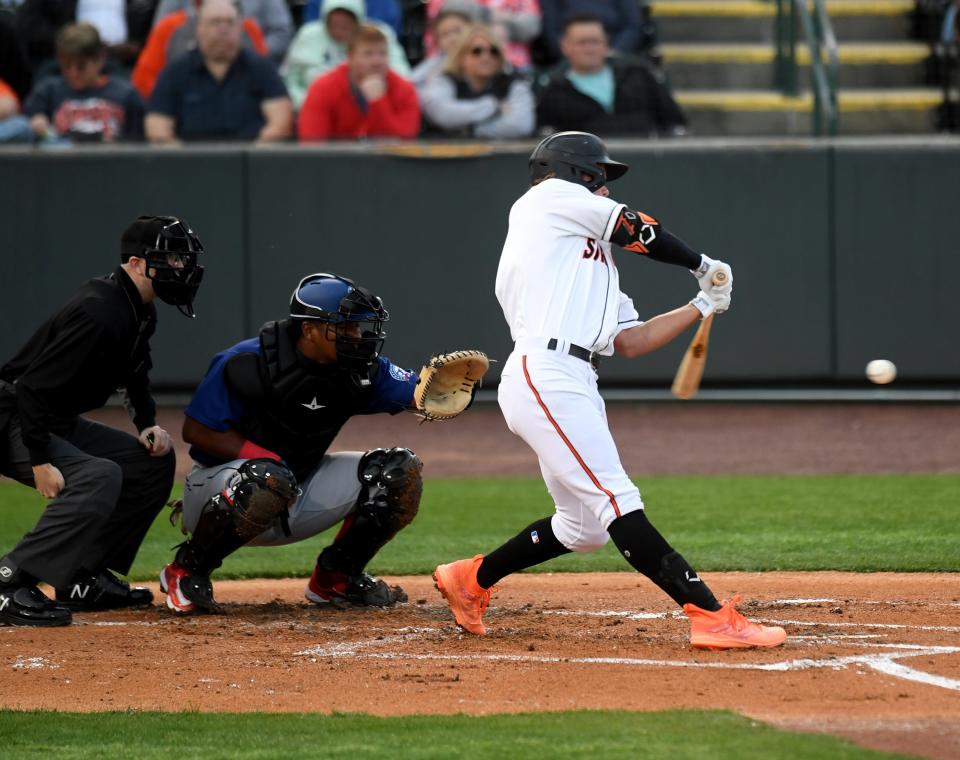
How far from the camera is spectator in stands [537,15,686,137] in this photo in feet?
37.6

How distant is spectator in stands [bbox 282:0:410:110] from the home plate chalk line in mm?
7328

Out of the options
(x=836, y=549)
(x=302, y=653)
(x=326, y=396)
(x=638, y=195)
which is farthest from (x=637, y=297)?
(x=302, y=653)

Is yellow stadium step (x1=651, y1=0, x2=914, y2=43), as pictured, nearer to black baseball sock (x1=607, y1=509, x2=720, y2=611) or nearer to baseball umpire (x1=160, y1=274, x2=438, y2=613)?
baseball umpire (x1=160, y1=274, x2=438, y2=613)

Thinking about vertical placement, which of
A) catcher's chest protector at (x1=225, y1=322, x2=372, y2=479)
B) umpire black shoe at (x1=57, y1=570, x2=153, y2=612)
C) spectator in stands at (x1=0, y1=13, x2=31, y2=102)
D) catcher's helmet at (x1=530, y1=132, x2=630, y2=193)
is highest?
spectator in stands at (x1=0, y1=13, x2=31, y2=102)

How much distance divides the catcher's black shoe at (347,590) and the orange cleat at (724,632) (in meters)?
1.50

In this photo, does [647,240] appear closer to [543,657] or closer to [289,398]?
[543,657]

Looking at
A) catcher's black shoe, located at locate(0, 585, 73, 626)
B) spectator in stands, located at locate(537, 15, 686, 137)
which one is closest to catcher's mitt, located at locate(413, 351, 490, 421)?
catcher's black shoe, located at locate(0, 585, 73, 626)

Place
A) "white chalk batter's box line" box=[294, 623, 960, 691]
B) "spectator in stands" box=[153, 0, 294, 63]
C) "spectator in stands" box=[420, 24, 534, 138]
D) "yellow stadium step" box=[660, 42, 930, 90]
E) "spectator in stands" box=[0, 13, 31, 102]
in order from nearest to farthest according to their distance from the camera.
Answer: "white chalk batter's box line" box=[294, 623, 960, 691] → "spectator in stands" box=[420, 24, 534, 138] → "spectator in stands" box=[0, 13, 31, 102] → "spectator in stands" box=[153, 0, 294, 63] → "yellow stadium step" box=[660, 42, 930, 90]

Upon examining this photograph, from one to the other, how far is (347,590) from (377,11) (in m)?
7.62

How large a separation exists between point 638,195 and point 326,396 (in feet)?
20.0

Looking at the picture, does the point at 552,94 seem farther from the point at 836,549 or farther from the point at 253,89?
the point at 836,549

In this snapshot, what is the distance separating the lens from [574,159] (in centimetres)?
515

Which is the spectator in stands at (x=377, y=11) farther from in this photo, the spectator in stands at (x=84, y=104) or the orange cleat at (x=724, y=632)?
the orange cleat at (x=724, y=632)

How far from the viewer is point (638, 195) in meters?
11.4
